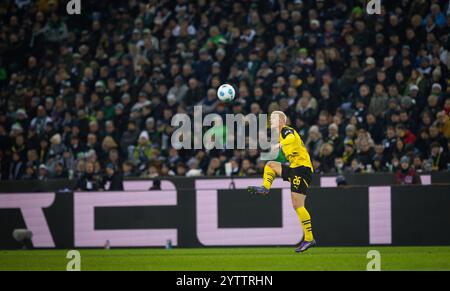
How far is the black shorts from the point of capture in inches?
550

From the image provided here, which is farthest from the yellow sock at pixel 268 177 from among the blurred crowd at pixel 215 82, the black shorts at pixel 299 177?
the blurred crowd at pixel 215 82

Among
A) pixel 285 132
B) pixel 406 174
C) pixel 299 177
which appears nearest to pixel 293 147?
pixel 285 132

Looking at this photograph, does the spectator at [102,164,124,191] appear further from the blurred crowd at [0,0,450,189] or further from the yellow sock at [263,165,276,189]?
the yellow sock at [263,165,276,189]

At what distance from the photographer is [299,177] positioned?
1398 centimetres

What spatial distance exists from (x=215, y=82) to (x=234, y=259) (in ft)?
23.6

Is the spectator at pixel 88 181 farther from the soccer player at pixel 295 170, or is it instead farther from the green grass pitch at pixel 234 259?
the soccer player at pixel 295 170

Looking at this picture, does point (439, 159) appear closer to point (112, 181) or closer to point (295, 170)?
point (295, 170)

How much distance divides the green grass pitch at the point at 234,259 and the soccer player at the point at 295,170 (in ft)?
2.26

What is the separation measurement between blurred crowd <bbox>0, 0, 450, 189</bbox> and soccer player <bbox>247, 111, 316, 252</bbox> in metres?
3.84

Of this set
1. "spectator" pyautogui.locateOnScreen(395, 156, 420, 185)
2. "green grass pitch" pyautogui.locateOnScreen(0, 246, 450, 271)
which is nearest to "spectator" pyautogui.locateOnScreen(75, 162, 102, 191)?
"green grass pitch" pyautogui.locateOnScreen(0, 246, 450, 271)

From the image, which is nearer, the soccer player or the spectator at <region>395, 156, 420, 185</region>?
the soccer player

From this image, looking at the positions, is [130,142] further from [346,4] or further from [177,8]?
[346,4]
